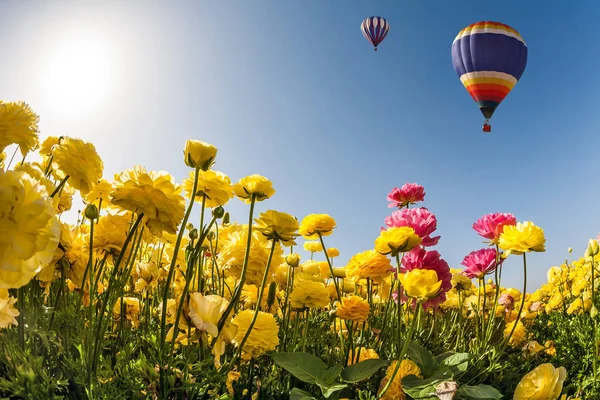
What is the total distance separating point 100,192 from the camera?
136 cm

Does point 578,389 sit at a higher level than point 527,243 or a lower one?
lower

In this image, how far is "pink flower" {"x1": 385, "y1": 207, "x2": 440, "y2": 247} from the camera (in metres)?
1.69

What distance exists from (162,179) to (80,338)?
0.44 m

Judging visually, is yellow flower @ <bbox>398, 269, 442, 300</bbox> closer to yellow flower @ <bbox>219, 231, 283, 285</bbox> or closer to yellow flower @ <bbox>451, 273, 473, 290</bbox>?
yellow flower @ <bbox>219, 231, 283, 285</bbox>

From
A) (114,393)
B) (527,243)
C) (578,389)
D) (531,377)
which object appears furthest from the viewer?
(578,389)

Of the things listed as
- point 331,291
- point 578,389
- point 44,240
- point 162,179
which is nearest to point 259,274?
point 162,179

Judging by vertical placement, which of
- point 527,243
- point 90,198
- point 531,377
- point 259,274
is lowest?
point 531,377

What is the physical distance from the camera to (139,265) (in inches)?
67.1

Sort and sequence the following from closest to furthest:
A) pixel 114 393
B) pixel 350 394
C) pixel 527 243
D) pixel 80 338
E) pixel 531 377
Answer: pixel 114 393 < pixel 80 338 < pixel 531 377 < pixel 350 394 < pixel 527 243

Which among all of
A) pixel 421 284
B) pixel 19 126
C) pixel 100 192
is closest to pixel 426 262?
pixel 421 284

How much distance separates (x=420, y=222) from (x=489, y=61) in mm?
11039

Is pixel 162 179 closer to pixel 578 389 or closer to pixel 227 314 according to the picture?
pixel 227 314

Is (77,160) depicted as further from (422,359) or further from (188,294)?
(422,359)

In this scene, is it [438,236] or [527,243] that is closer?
[527,243]
